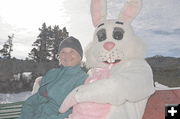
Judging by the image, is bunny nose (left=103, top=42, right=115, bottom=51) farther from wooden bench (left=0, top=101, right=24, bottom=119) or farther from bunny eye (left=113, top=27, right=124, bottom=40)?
wooden bench (left=0, top=101, right=24, bottom=119)

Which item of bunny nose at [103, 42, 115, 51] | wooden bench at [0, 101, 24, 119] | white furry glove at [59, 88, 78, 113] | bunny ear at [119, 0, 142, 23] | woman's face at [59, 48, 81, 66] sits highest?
bunny ear at [119, 0, 142, 23]

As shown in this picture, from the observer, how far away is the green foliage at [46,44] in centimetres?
225

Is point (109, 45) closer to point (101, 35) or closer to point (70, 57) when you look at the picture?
point (101, 35)

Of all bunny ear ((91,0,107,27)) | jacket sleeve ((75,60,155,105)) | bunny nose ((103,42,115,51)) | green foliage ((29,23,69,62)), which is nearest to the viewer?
jacket sleeve ((75,60,155,105))

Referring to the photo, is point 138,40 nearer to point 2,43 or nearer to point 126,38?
point 126,38

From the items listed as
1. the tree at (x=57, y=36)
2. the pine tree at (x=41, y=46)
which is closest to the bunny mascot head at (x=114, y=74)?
the tree at (x=57, y=36)

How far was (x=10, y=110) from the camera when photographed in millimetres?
2174

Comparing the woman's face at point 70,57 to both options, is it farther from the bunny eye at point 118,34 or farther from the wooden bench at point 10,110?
the wooden bench at point 10,110

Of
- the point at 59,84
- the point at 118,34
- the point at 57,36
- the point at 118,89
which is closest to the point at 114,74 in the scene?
the point at 118,89

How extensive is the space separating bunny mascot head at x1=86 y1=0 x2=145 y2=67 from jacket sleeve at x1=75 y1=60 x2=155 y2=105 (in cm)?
14

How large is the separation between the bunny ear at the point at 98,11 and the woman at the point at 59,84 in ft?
0.53

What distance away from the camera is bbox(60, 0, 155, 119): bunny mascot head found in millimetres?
1380

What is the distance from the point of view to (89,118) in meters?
1.42

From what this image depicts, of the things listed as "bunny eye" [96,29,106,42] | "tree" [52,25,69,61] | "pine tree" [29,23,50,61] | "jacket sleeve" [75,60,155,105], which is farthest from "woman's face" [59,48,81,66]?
"pine tree" [29,23,50,61]
